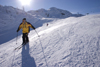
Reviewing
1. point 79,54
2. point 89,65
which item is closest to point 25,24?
point 79,54

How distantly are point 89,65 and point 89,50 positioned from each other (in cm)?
66

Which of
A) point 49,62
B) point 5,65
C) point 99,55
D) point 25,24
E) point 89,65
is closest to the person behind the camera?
point 89,65

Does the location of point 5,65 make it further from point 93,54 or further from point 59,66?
point 93,54

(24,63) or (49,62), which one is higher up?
(49,62)

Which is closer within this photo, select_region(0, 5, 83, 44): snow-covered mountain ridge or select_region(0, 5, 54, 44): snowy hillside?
select_region(0, 5, 54, 44): snowy hillside

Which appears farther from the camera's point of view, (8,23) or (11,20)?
(11,20)

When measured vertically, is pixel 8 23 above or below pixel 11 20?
below

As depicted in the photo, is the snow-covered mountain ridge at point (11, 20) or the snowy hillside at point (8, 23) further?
the snow-covered mountain ridge at point (11, 20)

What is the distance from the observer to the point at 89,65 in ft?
5.79

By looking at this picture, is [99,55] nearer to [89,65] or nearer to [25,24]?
[89,65]

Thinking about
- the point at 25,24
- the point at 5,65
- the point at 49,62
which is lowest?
the point at 5,65

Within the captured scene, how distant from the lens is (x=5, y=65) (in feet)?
8.24

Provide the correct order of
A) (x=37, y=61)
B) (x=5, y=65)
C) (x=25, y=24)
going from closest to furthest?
(x=37, y=61), (x=5, y=65), (x=25, y=24)

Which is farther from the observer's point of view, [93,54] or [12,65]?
[12,65]
